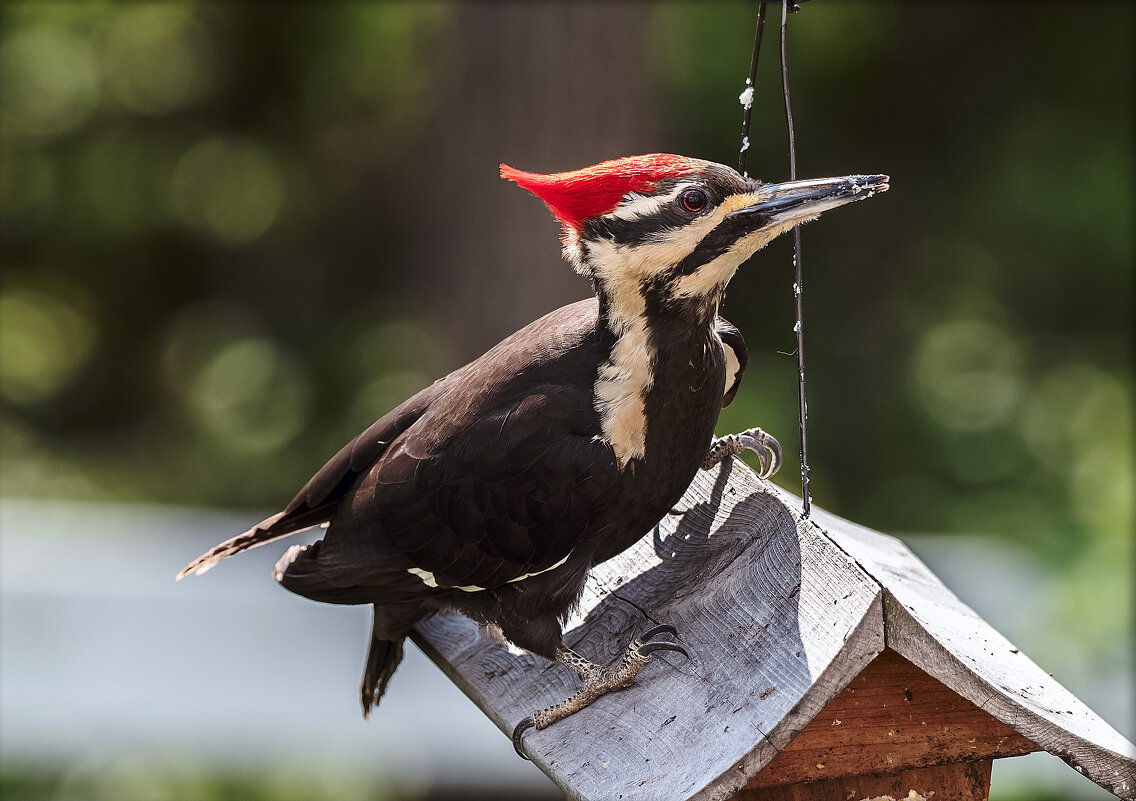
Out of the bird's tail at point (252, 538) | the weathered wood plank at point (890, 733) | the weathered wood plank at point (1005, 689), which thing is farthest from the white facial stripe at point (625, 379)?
the bird's tail at point (252, 538)

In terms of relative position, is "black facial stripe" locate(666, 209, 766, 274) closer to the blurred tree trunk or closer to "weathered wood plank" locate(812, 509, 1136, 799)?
"weathered wood plank" locate(812, 509, 1136, 799)

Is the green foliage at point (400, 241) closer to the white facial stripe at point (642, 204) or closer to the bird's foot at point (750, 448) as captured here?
the bird's foot at point (750, 448)

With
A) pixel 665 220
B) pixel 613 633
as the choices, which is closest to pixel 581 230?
pixel 665 220

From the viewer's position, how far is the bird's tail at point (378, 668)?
241 centimetres

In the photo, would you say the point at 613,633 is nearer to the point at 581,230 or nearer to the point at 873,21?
the point at 581,230

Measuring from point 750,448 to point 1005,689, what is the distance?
2.55ft

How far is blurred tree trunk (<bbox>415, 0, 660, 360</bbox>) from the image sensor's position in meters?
4.68

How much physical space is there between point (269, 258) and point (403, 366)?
1.63m

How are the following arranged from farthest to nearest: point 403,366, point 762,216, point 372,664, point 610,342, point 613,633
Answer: point 403,366, point 372,664, point 613,633, point 610,342, point 762,216

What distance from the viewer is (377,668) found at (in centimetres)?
242

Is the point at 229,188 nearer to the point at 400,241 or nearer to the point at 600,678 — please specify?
the point at 400,241

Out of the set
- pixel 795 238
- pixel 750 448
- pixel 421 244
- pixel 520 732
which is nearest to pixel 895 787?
pixel 520 732

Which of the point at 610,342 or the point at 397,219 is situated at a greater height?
the point at 610,342

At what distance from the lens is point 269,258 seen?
7.66 m
